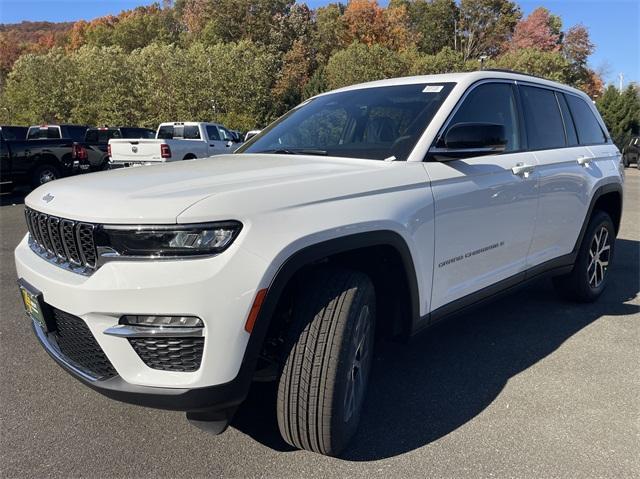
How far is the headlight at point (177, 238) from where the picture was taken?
6.49 feet

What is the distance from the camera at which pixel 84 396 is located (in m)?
3.10

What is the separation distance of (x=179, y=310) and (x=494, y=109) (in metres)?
2.60

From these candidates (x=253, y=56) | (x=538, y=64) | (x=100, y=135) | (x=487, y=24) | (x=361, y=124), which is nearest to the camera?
(x=361, y=124)

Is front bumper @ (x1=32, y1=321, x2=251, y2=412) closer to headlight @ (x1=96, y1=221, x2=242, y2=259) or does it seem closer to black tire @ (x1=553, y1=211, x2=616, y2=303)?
headlight @ (x1=96, y1=221, x2=242, y2=259)

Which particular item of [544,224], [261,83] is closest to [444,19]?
[261,83]

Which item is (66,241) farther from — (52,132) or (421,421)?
(52,132)

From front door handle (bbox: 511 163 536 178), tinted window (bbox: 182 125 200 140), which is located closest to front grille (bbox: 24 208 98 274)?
front door handle (bbox: 511 163 536 178)

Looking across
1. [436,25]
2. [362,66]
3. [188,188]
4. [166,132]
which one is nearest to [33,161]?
[166,132]

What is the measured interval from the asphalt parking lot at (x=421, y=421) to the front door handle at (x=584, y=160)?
1360mm

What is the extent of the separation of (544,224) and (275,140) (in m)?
2.04

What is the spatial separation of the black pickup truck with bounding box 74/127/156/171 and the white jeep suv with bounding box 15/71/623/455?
12545 mm

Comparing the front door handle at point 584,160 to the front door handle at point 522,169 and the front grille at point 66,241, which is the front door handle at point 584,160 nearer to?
the front door handle at point 522,169

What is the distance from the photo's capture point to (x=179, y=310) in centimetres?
196

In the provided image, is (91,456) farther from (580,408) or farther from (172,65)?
(172,65)
